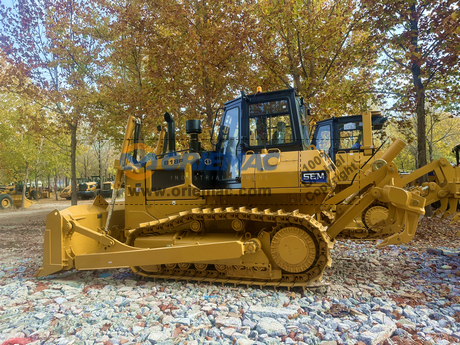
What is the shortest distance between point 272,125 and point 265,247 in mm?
2047

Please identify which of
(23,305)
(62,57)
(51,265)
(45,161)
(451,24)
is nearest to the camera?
(23,305)

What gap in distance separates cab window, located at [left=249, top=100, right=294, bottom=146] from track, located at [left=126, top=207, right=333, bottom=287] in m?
1.27

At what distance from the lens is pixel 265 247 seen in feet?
15.1

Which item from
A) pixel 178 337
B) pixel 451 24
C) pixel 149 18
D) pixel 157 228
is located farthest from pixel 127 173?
pixel 451 24

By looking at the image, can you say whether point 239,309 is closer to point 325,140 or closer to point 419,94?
point 325,140

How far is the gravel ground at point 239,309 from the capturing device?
3.23 m

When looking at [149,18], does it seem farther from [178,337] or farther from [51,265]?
[178,337]

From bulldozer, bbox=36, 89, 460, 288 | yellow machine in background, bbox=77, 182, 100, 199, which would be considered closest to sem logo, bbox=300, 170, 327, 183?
bulldozer, bbox=36, 89, 460, 288

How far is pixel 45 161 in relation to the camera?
74.0 ft

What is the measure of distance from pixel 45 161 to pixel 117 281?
21508 mm

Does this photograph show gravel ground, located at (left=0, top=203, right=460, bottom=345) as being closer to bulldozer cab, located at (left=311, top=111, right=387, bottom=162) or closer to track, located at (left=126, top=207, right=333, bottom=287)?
track, located at (left=126, top=207, right=333, bottom=287)

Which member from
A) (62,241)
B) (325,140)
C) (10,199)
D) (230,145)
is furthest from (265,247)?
(10,199)

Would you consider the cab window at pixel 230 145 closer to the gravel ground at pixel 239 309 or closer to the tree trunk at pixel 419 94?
the gravel ground at pixel 239 309

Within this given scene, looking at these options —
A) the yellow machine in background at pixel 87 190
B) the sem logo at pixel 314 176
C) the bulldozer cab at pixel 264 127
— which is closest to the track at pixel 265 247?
the sem logo at pixel 314 176
